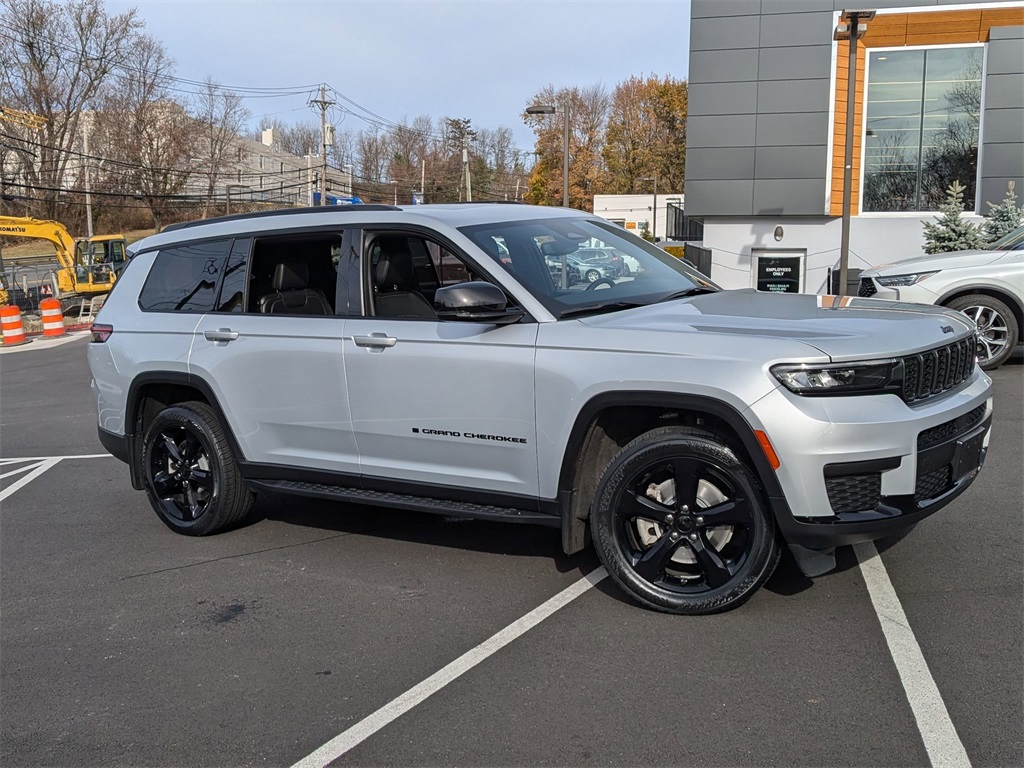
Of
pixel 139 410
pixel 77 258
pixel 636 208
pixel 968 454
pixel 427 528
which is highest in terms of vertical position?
pixel 636 208

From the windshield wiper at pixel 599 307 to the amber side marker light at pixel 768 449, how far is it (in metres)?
1.10

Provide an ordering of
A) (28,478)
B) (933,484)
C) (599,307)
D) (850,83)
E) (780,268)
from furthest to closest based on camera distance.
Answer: (780,268) → (850,83) → (28,478) → (599,307) → (933,484)

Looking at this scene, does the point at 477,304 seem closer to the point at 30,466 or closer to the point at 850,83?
the point at 30,466

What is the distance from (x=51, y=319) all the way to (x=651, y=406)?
23.6m

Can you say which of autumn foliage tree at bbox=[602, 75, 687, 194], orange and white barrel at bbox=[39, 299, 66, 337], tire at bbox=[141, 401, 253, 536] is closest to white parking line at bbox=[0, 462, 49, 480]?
tire at bbox=[141, 401, 253, 536]

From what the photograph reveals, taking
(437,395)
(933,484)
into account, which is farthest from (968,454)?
(437,395)

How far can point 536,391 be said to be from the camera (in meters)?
4.40

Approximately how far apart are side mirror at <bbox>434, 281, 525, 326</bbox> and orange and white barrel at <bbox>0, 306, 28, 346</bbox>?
67.8 feet

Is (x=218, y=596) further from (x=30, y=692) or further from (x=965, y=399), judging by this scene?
(x=965, y=399)

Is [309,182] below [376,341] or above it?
above

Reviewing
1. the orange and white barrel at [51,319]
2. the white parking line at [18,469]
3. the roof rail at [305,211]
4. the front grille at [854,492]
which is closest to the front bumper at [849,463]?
the front grille at [854,492]

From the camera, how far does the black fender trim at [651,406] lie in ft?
12.7

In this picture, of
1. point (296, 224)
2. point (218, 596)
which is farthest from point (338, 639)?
point (296, 224)

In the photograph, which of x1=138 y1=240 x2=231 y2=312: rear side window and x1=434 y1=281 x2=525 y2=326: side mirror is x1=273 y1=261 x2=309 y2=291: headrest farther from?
x1=434 y1=281 x2=525 y2=326: side mirror
